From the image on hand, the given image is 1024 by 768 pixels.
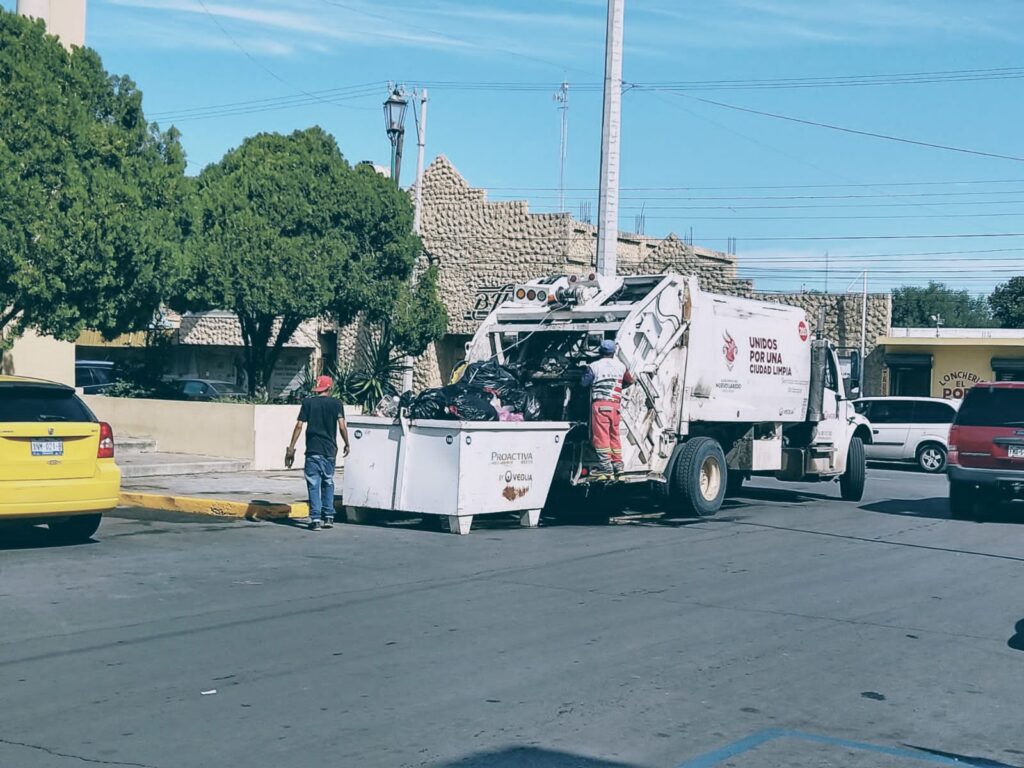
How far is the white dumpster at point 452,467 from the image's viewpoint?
13711 millimetres

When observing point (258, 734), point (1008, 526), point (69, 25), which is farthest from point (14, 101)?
point (1008, 526)

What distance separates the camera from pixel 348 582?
10594 millimetres

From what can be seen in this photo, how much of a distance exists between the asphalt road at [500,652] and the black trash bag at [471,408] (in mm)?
1427

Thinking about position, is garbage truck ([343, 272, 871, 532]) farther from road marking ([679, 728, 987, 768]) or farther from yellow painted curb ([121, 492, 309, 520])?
road marking ([679, 728, 987, 768])

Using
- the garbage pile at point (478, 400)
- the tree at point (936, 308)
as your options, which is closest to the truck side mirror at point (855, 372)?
the garbage pile at point (478, 400)

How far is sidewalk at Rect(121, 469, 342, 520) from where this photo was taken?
1524 cm

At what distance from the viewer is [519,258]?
120 feet

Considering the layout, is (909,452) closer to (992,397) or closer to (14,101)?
(992,397)

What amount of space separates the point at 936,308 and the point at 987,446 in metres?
82.3

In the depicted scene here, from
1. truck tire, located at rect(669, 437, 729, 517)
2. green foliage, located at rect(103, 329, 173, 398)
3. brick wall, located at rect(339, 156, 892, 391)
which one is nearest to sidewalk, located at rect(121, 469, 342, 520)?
truck tire, located at rect(669, 437, 729, 517)

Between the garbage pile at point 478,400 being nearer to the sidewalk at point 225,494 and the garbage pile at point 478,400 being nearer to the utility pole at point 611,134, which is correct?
the sidewalk at point 225,494

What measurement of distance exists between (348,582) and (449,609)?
148 centimetres

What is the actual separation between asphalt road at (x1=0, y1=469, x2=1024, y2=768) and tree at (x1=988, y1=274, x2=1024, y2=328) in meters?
64.7

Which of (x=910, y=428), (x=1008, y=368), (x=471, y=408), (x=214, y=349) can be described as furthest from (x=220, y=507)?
(x=214, y=349)
